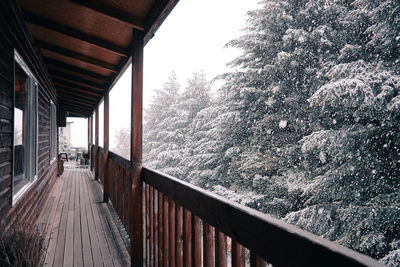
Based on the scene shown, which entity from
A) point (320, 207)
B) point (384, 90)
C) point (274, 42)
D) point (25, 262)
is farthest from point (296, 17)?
point (25, 262)

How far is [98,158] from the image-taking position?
7.37 m

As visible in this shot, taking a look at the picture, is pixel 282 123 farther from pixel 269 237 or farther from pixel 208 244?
pixel 269 237

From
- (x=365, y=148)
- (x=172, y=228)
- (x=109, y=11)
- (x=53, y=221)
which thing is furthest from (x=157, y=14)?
(x=365, y=148)

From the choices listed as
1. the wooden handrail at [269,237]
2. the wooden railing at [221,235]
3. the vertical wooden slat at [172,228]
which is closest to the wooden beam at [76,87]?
the wooden railing at [221,235]

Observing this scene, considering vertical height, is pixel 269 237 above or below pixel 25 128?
below

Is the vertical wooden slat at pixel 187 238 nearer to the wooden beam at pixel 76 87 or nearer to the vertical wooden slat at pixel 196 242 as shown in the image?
the vertical wooden slat at pixel 196 242

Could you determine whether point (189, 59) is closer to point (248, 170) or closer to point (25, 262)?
point (248, 170)

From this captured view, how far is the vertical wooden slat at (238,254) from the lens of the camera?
3.35 feet

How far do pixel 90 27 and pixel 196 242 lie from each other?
2.31 m

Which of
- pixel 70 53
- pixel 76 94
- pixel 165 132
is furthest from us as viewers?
pixel 165 132

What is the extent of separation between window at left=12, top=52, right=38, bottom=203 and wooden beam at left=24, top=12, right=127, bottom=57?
17.3 inches

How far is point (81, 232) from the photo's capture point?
3.53 m

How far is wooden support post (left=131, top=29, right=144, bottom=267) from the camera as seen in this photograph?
2562mm

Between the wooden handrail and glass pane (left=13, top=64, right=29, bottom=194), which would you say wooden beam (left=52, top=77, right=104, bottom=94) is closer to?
glass pane (left=13, top=64, right=29, bottom=194)
